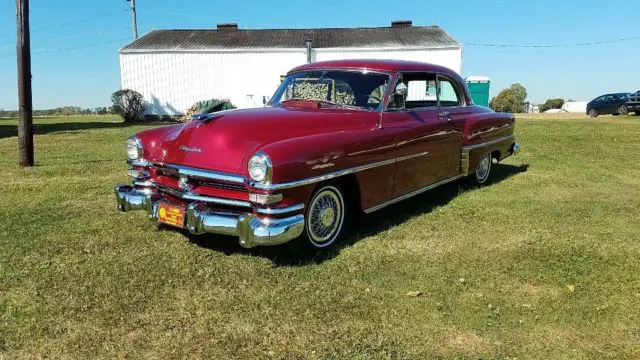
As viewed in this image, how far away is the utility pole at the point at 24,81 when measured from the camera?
29.6 feet

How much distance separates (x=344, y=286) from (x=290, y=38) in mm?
27420

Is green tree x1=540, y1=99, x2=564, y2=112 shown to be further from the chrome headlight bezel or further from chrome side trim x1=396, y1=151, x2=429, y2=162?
the chrome headlight bezel

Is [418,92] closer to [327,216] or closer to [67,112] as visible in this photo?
[327,216]

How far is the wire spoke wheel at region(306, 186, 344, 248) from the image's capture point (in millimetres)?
4320

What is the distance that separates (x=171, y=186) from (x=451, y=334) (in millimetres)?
2649

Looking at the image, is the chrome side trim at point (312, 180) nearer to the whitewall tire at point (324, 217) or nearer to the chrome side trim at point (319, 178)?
the chrome side trim at point (319, 178)

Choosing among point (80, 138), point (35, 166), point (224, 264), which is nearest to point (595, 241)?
point (224, 264)

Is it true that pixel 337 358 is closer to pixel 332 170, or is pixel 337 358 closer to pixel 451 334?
pixel 451 334

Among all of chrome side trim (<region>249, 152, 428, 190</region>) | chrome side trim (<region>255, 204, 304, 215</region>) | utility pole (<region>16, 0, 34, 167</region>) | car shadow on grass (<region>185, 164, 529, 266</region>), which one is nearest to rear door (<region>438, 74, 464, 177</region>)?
car shadow on grass (<region>185, 164, 529, 266</region>)

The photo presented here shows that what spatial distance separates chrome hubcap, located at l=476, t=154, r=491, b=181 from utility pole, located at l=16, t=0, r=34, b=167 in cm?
768

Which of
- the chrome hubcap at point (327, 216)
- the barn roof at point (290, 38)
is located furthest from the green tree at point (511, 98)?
the chrome hubcap at point (327, 216)

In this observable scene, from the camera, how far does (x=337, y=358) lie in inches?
112

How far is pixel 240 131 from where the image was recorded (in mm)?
4281

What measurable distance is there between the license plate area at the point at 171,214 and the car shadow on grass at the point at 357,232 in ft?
1.51
